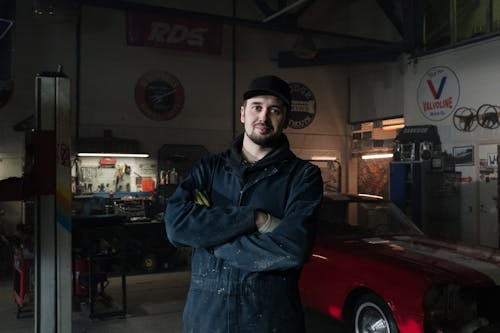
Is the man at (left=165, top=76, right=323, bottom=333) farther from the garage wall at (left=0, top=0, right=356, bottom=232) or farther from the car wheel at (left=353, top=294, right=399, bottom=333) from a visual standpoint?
the garage wall at (left=0, top=0, right=356, bottom=232)

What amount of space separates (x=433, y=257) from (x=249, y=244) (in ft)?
8.17

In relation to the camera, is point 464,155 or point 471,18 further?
point 471,18

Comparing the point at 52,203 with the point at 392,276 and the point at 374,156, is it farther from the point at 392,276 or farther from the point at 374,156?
the point at 374,156

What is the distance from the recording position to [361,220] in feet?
16.1

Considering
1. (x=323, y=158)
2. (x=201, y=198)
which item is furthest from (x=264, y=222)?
(x=323, y=158)

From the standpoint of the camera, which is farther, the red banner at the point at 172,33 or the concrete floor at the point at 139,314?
the red banner at the point at 172,33

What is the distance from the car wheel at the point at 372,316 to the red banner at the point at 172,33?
636 centimetres

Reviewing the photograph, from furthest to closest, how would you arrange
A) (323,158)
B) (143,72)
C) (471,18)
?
(323,158) → (143,72) → (471,18)

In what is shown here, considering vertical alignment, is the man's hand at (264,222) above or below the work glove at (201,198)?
below

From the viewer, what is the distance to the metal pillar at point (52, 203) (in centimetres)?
291

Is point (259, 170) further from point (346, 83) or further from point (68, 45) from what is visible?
point (346, 83)

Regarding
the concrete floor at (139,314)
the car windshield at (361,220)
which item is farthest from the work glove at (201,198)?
the concrete floor at (139,314)

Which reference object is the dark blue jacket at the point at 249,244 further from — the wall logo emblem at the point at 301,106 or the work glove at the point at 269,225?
the wall logo emblem at the point at 301,106

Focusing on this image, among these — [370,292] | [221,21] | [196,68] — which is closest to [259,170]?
[370,292]
